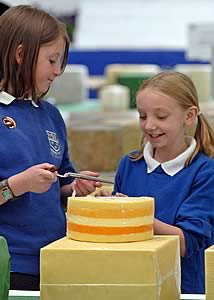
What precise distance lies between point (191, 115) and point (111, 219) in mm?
589

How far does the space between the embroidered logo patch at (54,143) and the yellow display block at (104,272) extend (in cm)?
56

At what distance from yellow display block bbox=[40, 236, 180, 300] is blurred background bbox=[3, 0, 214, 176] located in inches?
30.9

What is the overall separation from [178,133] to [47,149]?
0.29 m

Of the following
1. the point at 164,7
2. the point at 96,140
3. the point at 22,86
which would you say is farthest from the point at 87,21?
the point at 22,86

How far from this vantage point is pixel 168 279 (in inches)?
60.9

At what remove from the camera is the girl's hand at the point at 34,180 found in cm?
178

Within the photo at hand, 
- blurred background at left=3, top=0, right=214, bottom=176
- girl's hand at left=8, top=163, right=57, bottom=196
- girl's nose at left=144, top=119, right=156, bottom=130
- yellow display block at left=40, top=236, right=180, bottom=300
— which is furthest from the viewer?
blurred background at left=3, top=0, right=214, bottom=176

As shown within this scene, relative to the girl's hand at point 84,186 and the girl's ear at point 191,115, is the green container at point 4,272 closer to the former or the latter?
the girl's hand at point 84,186

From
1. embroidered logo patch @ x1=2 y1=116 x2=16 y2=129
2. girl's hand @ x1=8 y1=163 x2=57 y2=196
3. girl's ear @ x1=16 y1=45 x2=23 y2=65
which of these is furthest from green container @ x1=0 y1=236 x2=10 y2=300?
girl's ear @ x1=16 y1=45 x2=23 y2=65

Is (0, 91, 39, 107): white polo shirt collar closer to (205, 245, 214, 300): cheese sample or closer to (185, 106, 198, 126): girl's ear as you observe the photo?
(185, 106, 198, 126): girl's ear

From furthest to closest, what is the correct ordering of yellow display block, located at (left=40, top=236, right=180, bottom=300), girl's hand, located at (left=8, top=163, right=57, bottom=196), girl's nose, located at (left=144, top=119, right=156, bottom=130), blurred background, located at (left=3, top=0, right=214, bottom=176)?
blurred background, located at (left=3, top=0, right=214, bottom=176) < girl's nose, located at (left=144, top=119, right=156, bottom=130) < girl's hand, located at (left=8, top=163, right=57, bottom=196) < yellow display block, located at (left=40, top=236, right=180, bottom=300)

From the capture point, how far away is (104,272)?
149 centimetres

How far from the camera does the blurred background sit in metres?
4.27

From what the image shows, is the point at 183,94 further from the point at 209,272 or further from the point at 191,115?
the point at 209,272
